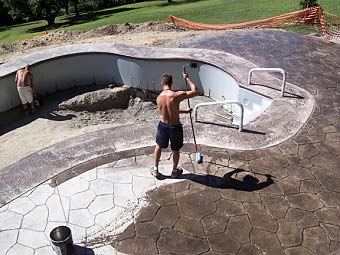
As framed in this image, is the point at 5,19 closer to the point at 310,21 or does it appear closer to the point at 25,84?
the point at 25,84

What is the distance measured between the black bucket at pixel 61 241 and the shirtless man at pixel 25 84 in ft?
26.9

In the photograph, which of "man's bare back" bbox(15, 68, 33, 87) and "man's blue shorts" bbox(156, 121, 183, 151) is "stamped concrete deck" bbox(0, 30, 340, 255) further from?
"man's bare back" bbox(15, 68, 33, 87)

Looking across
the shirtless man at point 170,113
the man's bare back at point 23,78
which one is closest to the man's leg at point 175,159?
the shirtless man at point 170,113

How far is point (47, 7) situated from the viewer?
31.3 meters

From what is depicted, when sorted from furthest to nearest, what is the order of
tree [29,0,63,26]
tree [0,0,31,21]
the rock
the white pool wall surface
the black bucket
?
tree [0,0,31,21]
tree [29,0,63,26]
the rock
the white pool wall surface
the black bucket

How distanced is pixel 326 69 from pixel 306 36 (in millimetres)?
4087

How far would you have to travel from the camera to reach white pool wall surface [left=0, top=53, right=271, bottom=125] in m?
12.0

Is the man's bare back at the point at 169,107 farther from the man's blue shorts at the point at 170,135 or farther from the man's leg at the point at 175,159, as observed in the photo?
the man's leg at the point at 175,159

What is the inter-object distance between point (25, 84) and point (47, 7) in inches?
887

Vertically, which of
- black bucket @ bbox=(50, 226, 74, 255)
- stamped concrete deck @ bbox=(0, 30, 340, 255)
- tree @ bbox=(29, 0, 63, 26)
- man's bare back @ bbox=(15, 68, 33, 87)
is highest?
A: tree @ bbox=(29, 0, 63, 26)

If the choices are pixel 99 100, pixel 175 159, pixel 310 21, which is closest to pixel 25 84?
pixel 99 100

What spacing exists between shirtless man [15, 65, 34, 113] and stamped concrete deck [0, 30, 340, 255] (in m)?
5.27

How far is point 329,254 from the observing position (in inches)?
195

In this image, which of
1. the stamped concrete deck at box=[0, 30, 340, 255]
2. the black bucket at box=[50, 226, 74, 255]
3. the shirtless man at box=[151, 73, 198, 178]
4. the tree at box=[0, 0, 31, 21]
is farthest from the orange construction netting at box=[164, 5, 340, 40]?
the tree at box=[0, 0, 31, 21]
